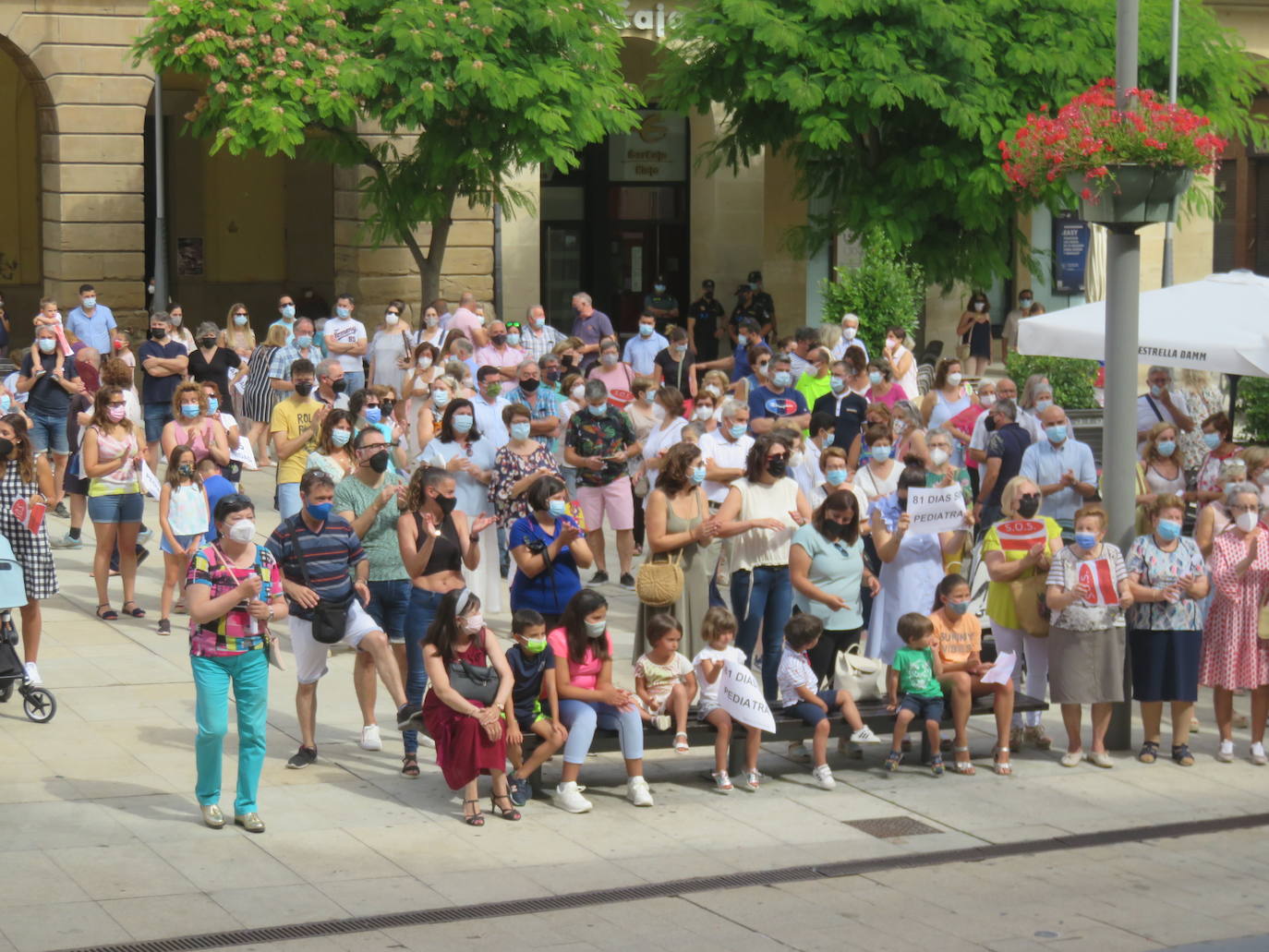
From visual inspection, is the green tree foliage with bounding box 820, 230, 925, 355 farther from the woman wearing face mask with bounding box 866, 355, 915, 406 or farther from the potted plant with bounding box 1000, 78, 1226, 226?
the potted plant with bounding box 1000, 78, 1226, 226

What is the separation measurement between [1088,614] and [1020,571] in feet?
1.65

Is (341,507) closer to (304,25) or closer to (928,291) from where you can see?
(304,25)

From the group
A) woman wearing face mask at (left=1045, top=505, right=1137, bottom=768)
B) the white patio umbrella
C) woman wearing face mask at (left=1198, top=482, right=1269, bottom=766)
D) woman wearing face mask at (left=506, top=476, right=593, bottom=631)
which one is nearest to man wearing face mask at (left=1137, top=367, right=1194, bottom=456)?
the white patio umbrella

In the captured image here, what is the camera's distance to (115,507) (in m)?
14.6

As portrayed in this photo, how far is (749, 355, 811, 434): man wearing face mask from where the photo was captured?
16.9 meters

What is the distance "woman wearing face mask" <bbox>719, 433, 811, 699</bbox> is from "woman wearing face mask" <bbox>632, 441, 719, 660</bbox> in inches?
6.5

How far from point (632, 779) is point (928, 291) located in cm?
2250

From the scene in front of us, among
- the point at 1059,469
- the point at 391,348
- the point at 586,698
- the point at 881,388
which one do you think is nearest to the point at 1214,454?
the point at 1059,469

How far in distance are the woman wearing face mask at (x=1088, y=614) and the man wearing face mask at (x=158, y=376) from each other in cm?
1013

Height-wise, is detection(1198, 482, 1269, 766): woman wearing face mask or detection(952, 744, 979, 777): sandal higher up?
detection(1198, 482, 1269, 766): woman wearing face mask

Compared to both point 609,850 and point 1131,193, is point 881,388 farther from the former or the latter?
point 609,850

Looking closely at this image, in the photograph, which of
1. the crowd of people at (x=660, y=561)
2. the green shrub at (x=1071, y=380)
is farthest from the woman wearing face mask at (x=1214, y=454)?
the green shrub at (x=1071, y=380)

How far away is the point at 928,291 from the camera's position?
32.2 m

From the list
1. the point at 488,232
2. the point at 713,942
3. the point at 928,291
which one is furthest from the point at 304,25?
the point at 713,942
